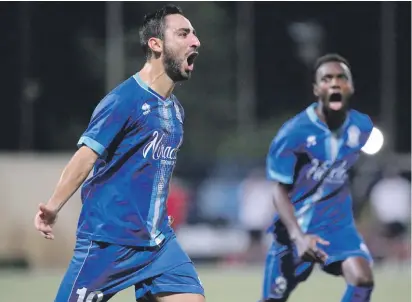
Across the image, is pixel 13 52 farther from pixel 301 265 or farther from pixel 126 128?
pixel 126 128

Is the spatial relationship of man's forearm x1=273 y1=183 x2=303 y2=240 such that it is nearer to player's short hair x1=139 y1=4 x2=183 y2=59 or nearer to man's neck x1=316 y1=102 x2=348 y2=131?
→ man's neck x1=316 y1=102 x2=348 y2=131

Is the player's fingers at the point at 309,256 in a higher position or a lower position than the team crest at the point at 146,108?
lower

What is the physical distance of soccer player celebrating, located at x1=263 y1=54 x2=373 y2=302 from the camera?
8.29 metres

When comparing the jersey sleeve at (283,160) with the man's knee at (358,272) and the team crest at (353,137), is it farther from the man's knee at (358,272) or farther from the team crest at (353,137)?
the man's knee at (358,272)

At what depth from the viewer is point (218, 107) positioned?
2370 cm

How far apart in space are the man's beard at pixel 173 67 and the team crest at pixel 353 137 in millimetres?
2348

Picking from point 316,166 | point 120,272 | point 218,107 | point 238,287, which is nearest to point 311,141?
point 316,166

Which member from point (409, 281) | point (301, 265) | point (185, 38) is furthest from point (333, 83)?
point (409, 281)

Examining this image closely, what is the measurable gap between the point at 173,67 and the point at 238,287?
7.86 metres

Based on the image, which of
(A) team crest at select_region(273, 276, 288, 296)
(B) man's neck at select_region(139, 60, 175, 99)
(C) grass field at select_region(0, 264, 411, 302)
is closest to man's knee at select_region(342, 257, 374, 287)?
(A) team crest at select_region(273, 276, 288, 296)

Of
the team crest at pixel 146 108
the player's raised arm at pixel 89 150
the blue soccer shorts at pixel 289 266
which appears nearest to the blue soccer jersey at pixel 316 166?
the blue soccer shorts at pixel 289 266

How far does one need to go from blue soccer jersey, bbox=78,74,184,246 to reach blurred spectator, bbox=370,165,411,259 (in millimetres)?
12552

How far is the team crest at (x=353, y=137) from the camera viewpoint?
8461 mm

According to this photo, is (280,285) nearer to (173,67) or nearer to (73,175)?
(173,67)
